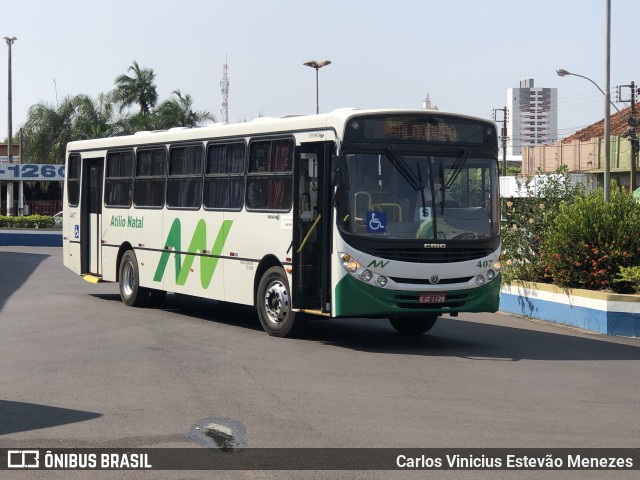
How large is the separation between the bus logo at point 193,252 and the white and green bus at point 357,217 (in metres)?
0.07

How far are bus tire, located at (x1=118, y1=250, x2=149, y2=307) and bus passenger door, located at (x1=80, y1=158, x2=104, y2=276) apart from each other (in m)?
1.35

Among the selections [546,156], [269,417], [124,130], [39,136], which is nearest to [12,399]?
[269,417]

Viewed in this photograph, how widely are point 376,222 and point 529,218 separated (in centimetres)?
780

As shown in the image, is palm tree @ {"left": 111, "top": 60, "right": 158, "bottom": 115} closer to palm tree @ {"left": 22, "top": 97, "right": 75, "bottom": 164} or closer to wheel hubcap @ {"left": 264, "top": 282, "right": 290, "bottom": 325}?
palm tree @ {"left": 22, "top": 97, "right": 75, "bottom": 164}

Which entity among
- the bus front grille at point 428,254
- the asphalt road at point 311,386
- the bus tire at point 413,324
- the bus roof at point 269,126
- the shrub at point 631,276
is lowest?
the asphalt road at point 311,386

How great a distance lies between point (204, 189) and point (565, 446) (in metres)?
10.9

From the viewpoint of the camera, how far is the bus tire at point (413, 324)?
57.2 feet

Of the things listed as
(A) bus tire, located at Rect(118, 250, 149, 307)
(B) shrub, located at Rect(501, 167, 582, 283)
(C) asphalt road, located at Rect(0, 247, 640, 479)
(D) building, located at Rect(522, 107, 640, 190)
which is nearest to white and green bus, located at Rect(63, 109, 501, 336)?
(C) asphalt road, located at Rect(0, 247, 640, 479)

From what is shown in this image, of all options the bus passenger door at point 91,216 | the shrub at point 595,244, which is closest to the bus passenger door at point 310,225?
the shrub at point 595,244

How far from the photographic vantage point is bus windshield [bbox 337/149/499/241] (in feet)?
49.9

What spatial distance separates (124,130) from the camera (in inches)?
2982

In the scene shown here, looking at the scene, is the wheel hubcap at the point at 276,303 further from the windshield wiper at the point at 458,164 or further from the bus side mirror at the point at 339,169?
the windshield wiper at the point at 458,164

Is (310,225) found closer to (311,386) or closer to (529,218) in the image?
(311,386)

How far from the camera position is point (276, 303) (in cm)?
1656
